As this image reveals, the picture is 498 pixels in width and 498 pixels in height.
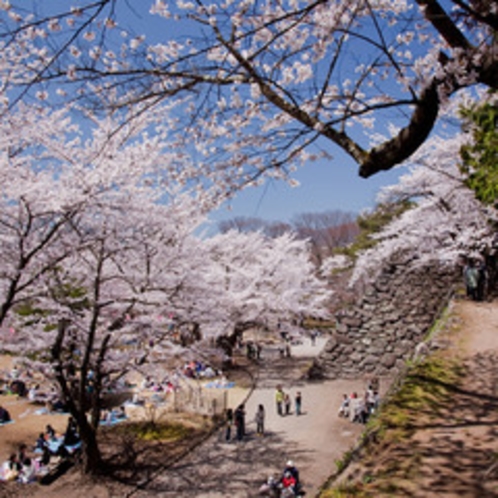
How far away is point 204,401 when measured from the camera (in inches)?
564

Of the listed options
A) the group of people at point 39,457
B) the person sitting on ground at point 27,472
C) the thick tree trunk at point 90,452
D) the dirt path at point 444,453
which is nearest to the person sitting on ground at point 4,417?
the group of people at point 39,457

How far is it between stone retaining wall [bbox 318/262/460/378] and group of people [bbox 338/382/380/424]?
290 centimetres

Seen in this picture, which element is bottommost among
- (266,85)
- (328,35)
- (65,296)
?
(65,296)

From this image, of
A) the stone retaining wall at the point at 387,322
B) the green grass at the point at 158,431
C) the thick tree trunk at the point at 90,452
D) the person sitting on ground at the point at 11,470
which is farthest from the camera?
the stone retaining wall at the point at 387,322

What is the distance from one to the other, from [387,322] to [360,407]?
15.1 feet

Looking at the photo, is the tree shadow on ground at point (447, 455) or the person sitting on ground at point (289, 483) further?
the person sitting on ground at point (289, 483)

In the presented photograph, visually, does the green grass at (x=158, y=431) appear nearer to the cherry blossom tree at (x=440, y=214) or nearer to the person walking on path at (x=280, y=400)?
the person walking on path at (x=280, y=400)

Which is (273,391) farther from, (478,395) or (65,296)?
(478,395)

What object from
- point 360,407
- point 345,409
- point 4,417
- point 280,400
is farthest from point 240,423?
point 4,417

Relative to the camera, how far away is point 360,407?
12.1 meters

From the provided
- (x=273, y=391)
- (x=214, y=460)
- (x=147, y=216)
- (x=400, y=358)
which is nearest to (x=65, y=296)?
(x=147, y=216)

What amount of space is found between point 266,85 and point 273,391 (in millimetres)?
14154

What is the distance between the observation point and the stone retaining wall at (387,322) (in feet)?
50.2

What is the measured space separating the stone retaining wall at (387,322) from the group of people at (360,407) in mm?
2900
